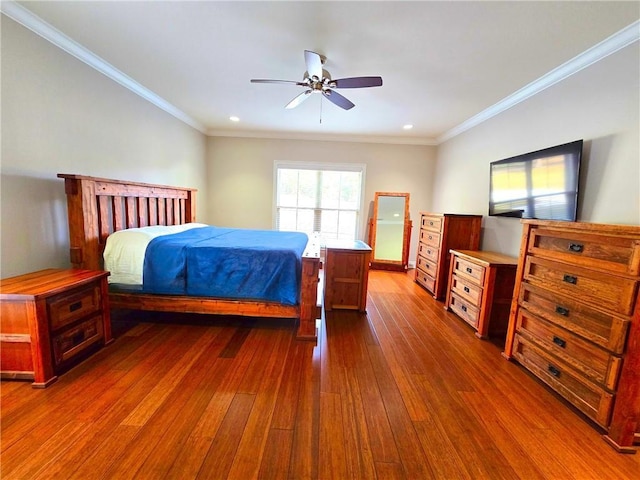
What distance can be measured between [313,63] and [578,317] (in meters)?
2.63

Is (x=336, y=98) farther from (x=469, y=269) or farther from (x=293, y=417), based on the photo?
(x=293, y=417)

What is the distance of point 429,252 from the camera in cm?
404

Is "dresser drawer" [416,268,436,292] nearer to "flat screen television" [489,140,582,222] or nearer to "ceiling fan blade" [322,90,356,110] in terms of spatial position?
"flat screen television" [489,140,582,222]

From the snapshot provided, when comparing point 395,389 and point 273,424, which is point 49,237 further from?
point 395,389

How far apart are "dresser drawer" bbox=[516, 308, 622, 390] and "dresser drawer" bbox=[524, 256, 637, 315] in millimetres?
265

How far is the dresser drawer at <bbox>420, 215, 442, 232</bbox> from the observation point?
3762mm

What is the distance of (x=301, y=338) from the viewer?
241cm

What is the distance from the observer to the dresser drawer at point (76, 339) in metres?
1.77

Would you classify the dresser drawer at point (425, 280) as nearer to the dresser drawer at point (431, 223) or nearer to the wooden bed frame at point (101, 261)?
the dresser drawer at point (431, 223)

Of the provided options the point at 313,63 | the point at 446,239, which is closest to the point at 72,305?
the point at 313,63

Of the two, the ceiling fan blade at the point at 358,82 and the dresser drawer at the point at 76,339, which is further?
the ceiling fan blade at the point at 358,82

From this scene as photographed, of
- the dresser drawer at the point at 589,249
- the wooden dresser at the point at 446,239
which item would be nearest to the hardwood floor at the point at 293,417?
the dresser drawer at the point at 589,249

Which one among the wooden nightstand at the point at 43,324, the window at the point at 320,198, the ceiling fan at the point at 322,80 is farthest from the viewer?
the window at the point at 320,198

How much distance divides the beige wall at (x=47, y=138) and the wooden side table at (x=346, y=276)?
8.47 ft
